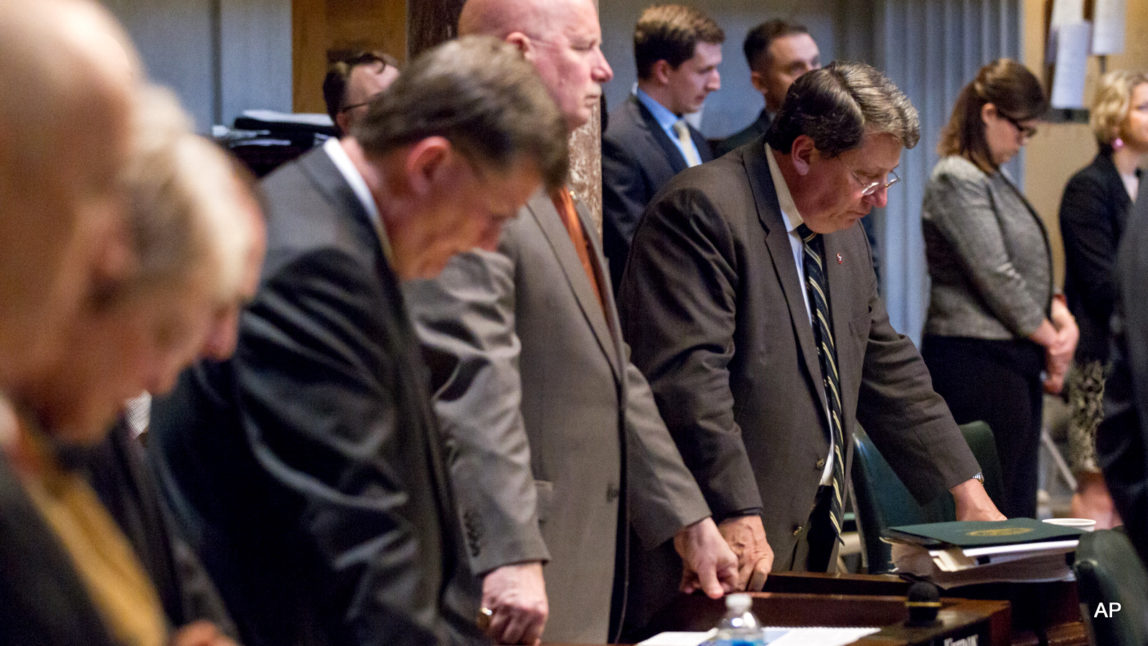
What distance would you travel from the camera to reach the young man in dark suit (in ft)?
15.2

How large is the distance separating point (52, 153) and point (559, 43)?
1756 millimetres

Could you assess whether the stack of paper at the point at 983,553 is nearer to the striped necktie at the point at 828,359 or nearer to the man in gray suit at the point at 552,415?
the man in gray suit at the point at 552,415

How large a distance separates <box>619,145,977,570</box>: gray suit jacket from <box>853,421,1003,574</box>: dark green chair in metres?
0.20

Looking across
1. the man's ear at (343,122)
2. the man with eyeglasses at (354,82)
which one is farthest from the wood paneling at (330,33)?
the man's ear at (343,122)

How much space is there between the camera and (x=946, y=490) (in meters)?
3.39

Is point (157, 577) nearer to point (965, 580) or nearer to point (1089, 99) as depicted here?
point (965, 580)

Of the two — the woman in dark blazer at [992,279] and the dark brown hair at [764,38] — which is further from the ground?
the dark brown hair at [764,38]

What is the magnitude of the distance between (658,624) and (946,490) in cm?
96

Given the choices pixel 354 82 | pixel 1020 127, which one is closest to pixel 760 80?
pixel 1020 127

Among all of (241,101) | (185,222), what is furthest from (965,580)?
(241,101)

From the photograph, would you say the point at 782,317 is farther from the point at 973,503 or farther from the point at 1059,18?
the point at 1059,18

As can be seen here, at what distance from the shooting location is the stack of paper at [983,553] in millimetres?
2641

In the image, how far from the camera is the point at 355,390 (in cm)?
169

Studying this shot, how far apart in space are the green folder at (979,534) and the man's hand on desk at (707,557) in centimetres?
31
